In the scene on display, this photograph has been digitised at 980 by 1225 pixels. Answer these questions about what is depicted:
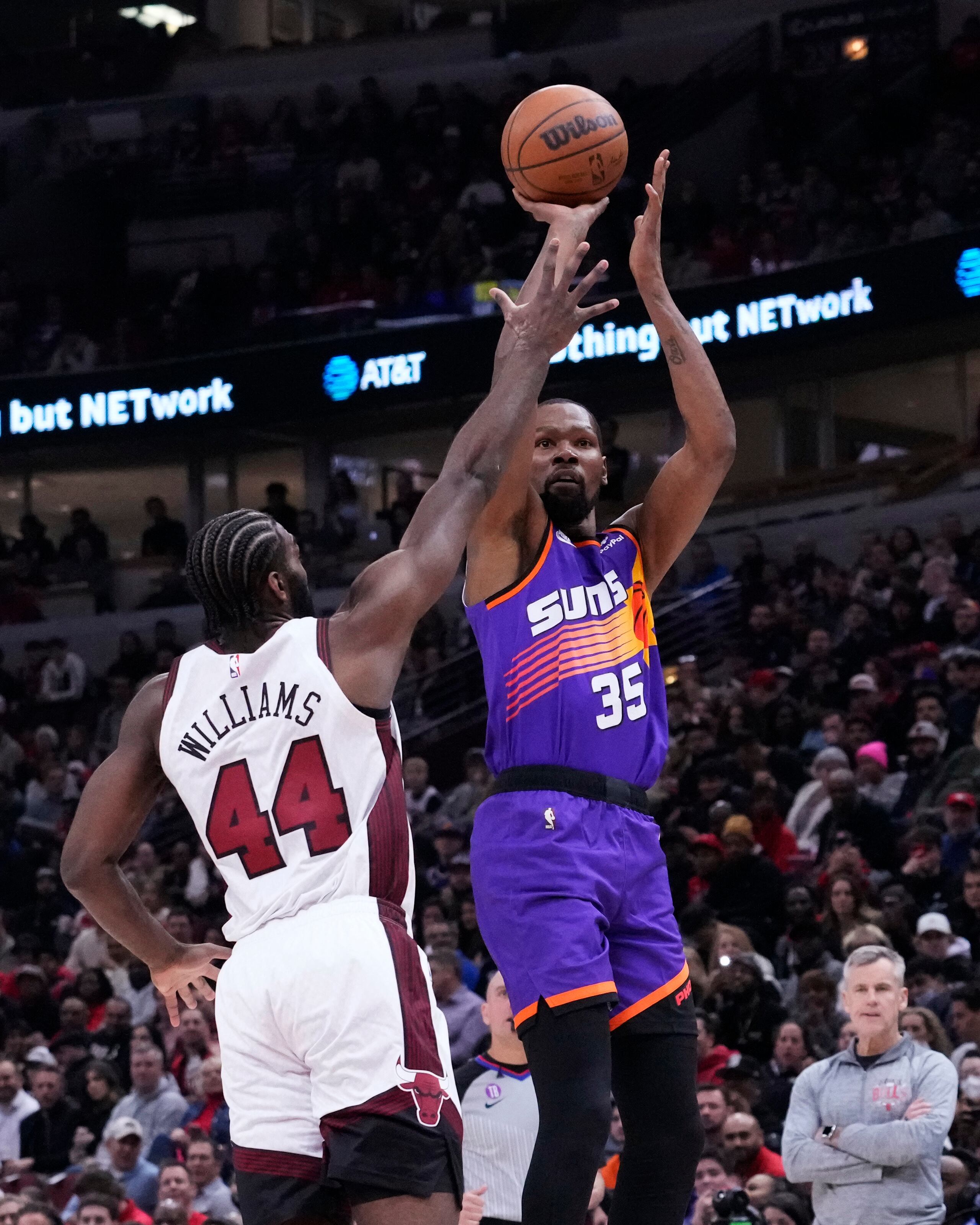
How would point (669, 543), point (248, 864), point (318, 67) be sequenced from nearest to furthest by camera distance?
point (248, 864), point (669, 543), point (318, 67)

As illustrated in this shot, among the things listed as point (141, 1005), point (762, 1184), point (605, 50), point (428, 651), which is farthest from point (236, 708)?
point (605, 50)

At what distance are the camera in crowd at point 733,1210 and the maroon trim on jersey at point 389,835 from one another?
10.2 feet

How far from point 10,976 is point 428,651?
22.7 feet

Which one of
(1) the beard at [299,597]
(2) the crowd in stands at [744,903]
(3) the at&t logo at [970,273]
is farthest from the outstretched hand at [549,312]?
(3) the at&t logo at [970,273]

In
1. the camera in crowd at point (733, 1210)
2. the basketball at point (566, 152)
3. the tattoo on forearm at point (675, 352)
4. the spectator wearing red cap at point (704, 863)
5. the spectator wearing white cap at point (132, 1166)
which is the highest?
the basketball at point (566, 152)

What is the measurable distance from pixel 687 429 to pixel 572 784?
3.32 feet

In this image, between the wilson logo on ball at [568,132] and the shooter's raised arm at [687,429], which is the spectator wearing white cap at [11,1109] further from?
the wilson logo on ball at [568,132]

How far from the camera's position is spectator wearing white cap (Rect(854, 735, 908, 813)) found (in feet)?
40.1

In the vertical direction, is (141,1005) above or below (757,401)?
below

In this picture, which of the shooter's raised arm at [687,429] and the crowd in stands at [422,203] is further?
the crowd in stands at [422,203]

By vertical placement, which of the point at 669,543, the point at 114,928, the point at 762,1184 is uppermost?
the point at 669,543

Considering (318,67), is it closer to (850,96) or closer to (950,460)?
(850,96)

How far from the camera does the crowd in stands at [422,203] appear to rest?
19891 millimetres

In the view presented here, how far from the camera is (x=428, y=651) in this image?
1948 centimetres
